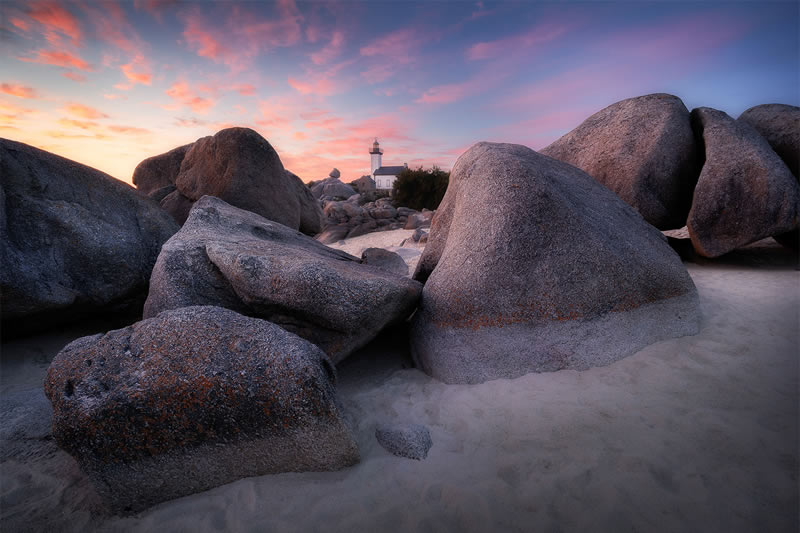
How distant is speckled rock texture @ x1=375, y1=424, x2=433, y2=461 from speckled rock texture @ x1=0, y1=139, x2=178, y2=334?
3.92m

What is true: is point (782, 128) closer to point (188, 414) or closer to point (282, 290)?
point (282, 290)

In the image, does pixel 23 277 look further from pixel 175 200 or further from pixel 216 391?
pixel 175 200

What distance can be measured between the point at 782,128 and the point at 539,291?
23.7ft

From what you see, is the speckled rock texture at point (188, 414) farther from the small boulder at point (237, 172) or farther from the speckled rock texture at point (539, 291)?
the small boulder at point (237, 172)

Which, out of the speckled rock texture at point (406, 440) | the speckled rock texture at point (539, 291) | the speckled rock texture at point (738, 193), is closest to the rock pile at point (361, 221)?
the speckled rock texture at point (738, 193)

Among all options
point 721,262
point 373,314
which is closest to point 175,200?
point 373,314

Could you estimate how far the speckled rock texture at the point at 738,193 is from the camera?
5.95 metres

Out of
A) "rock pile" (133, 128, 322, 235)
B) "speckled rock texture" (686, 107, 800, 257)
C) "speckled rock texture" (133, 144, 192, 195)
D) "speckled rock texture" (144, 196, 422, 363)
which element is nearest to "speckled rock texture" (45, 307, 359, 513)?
Result: "speckled rock texture" (144, 196, 422, 363)

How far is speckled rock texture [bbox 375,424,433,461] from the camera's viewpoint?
8.67 feet

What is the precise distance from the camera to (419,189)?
2870 cm

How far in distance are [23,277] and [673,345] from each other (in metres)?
6.48

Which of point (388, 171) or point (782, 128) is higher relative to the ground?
point (388, 171)

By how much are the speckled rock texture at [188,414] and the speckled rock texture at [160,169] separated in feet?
25.5

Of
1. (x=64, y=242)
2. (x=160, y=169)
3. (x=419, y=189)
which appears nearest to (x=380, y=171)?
(x=419, y=189)
